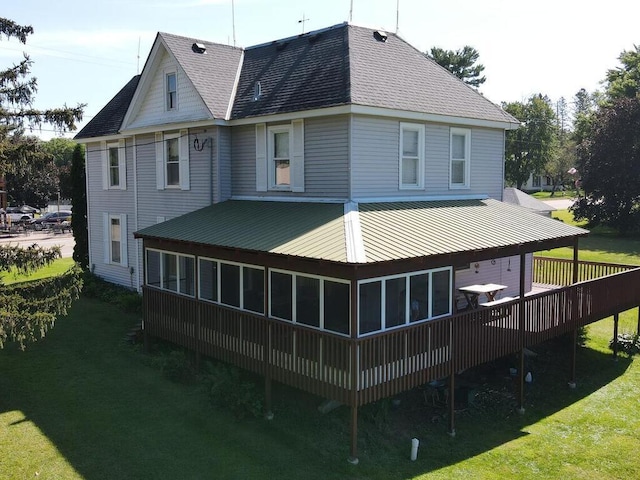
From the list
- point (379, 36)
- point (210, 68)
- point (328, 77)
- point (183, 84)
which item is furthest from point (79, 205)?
point (379, 36)

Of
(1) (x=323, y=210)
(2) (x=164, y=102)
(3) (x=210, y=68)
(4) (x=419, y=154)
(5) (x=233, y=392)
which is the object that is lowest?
(5) (x=233, y=392)

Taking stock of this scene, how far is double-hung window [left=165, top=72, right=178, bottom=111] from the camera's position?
19.2 m

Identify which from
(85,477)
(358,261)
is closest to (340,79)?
(358,261)

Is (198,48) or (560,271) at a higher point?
(198,48)

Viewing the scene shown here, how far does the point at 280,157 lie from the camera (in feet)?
54.9

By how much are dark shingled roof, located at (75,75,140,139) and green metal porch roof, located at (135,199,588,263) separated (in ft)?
25.1

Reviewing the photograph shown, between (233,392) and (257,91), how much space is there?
358 inches

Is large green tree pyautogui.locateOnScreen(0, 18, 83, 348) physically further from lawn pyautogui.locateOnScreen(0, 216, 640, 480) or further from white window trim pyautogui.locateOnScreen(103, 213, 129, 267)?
white window trim pyautogui.locateOnScreen(103, 213, 129, 267)

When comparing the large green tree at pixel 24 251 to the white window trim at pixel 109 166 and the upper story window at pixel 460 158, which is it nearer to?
the white window trim at pixel 109 166

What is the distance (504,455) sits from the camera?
12.3 metres

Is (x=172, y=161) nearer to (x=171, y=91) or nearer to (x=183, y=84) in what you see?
(x=171, y=91)

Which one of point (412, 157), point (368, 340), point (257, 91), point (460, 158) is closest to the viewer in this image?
point (368, 340)

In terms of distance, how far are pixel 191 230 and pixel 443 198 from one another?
290 inches

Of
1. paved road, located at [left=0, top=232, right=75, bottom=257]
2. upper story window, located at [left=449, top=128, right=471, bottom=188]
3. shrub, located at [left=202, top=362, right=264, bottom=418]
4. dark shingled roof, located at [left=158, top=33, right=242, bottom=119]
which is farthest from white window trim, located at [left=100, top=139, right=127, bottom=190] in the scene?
paved road, located at [left=0, top=232, right=75, bottom=257]
